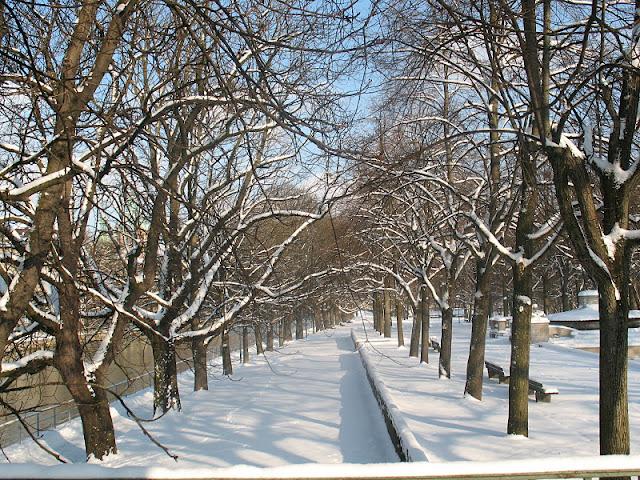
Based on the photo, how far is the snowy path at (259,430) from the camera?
9886 mm

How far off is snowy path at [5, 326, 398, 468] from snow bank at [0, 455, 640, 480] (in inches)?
195

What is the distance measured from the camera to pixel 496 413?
12023 mm

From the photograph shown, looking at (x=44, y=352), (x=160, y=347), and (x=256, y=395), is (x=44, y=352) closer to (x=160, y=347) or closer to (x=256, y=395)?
(x=160, y=347)

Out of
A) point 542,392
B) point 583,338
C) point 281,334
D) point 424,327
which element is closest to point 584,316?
point 583,338

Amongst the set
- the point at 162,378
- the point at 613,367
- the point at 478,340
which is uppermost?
the point at 613,367

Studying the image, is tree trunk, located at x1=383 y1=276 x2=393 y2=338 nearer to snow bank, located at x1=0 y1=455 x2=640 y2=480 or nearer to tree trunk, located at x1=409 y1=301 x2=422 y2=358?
tree trunk, located at x1=409 y1=301 x2=422 y2=358

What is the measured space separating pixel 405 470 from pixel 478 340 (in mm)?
11368

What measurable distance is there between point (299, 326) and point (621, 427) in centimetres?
5053

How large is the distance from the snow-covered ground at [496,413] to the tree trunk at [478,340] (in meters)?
0.33

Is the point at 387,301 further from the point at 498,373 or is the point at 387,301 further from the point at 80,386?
the point at 80,386

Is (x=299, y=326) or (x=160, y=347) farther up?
(x=160, y=347)

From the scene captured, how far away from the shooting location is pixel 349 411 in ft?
48.0

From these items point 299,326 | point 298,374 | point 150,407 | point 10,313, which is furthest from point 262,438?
point 299,326

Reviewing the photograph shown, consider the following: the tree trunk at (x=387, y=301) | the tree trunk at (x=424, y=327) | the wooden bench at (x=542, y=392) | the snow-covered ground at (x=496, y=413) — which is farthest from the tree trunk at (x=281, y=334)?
the wooden bench at (x=542, y=392)
